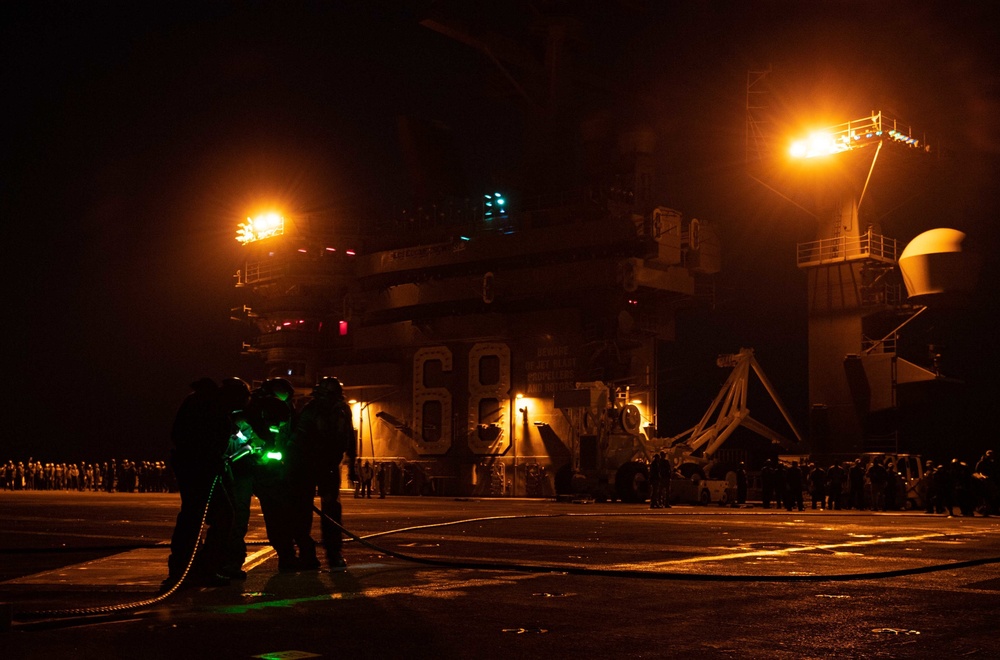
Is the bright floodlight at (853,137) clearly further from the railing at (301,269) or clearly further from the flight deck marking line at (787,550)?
the flight deck marking line at (787,550)

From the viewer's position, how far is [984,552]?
13875 mm

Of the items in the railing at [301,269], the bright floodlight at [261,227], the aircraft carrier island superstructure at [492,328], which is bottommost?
the aircraft carrier island superstructure at [492,328]

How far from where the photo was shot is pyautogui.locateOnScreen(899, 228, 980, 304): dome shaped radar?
1699 inches

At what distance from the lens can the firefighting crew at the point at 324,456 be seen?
11.0 metres

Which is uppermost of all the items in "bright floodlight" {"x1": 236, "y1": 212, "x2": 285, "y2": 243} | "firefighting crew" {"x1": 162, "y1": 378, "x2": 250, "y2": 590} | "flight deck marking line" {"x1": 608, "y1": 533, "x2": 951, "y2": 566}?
"bright floodlight" {"x1": 236, "y1": 212, "x2": 285, "y2": 243}

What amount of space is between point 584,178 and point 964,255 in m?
19.3

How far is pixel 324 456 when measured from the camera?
1121 centimetres

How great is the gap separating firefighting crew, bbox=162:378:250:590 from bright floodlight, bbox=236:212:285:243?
52230 millimetres

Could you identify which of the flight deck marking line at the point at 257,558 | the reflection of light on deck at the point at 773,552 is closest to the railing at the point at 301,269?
the reflection of light on deck at the point at 773,552

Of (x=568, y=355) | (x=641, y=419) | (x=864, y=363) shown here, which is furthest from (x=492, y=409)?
(x=864, y=363)

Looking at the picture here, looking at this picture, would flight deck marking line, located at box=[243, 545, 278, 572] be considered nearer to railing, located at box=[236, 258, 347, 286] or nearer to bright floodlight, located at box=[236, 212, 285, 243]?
railing, located at box=[236, 258, 347, 286]

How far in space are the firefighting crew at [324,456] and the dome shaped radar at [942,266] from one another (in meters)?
37.0

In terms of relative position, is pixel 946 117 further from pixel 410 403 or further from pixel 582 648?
pixel 582 648

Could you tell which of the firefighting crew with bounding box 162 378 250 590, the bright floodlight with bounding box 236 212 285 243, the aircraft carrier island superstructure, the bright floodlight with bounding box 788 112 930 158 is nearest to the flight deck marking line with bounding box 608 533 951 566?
the firefighting crew with bounding box 162 378 250 590
